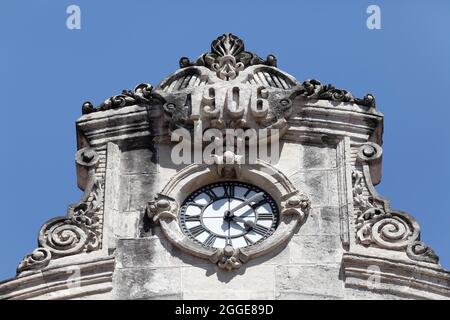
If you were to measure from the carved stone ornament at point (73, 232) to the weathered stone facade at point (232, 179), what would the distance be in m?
0.01

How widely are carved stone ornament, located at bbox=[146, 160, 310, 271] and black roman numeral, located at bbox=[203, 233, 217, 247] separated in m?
0.16

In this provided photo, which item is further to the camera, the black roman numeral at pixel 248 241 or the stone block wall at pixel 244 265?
the black roman numeral at pixel 248 241

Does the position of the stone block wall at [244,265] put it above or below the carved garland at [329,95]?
below

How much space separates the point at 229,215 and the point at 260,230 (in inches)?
19.6

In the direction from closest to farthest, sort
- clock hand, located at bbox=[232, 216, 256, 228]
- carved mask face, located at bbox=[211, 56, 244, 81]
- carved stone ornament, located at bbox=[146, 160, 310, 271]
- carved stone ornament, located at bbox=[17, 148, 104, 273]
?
carved stone ornament, located at bbox=[146, 160, 310, 271], carved stone ornament, located at bbox=[17, 148, 104, 273], clock hand, located at bbox=[232, 216, 256, 228], carved mask face, located at bbox=[211, 56, 244, 81]

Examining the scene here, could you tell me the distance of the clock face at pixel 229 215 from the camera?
40281 millimetres

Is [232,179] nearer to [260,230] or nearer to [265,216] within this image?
[265,216]

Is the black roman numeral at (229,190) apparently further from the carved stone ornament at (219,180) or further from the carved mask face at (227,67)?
the carved mask face at (227,67)

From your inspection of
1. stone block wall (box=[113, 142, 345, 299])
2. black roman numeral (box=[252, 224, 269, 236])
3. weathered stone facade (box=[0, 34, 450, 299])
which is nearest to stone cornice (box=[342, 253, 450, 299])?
weathered stone facade (box=[0, 34, 450, 299])

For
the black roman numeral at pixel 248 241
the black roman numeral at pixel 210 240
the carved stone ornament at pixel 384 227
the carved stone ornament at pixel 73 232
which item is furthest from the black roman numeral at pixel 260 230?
the carved stone ornament at pixel 73 232

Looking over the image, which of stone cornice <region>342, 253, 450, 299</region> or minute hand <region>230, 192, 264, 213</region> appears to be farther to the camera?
minute hand <region>230, 192, 264, 213</region>

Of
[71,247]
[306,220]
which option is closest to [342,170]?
[306,220]

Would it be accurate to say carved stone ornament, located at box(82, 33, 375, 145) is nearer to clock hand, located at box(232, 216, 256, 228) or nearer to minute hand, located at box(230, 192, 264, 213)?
minute hand, located at box(230, 192, 264, 213)

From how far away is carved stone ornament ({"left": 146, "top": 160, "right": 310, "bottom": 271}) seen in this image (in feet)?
130
